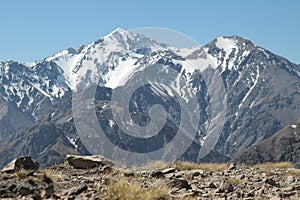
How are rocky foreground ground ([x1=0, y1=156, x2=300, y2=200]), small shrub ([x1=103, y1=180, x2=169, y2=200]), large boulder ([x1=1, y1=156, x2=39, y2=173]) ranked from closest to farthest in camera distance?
small shrub ([x1=103, y1=180, x2=169, y2=200]) < rocky foreground ground ([x1=0, y1=156, x2=300, y2=200]) < large boulder ([x1=1, y1=156, x2=39, y2=173])

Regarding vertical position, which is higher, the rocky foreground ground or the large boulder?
the large boulder

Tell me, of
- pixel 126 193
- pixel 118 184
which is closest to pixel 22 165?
pixel 118 184

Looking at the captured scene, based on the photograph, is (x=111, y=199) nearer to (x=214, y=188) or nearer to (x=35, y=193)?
(x=35, y=193)

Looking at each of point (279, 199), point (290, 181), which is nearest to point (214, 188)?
point (279, 199)

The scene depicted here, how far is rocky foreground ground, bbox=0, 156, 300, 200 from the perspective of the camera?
11641 mm

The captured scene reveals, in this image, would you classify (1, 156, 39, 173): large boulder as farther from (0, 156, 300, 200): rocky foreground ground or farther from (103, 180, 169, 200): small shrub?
(103, 180, 169, 200): small shrub

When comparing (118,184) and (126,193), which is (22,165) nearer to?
(118,184)

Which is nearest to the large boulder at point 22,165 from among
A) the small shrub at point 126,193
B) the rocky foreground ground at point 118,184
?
the rocky foreground ground at point 118,184

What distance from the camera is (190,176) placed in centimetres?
1944

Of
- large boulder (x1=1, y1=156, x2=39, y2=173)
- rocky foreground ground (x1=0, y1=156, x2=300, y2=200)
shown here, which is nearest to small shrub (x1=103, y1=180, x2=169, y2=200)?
rocky foreground ground (x1=0, y1=156, x2=300, y2=200)

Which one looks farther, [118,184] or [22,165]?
[22,165]

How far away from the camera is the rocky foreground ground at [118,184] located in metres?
11.6

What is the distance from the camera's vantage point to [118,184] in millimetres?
11695

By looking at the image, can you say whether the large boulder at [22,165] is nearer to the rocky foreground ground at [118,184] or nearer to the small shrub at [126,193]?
the rocky foreground ground at [118,184]
